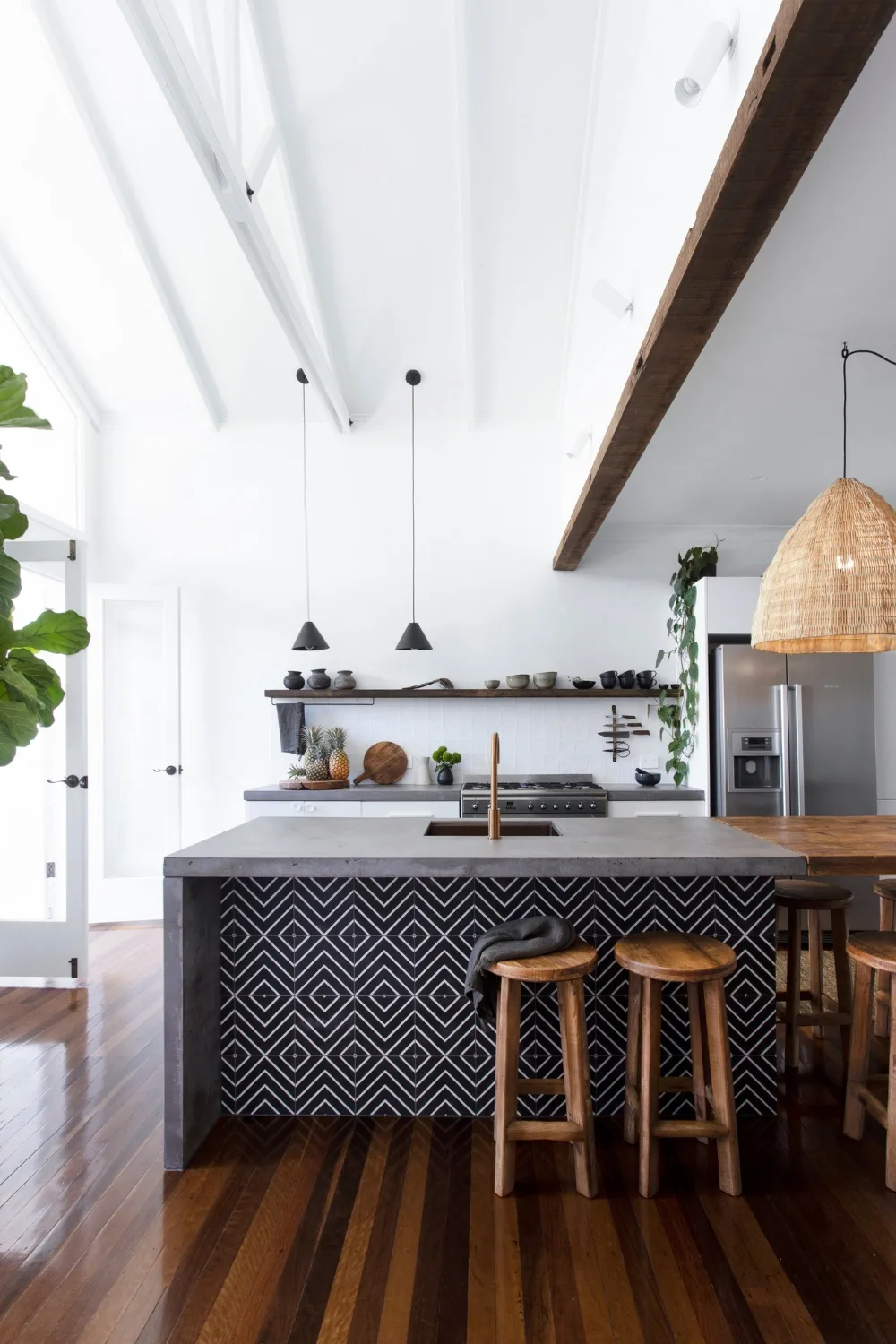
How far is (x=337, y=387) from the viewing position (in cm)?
523

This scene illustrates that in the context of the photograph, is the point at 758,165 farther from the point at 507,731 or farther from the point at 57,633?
the point at 507,731

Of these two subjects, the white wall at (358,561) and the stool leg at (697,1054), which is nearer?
the stool leg at (697,1054)

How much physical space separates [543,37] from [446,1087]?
13.8ft

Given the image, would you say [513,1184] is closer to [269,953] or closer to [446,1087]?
[446,1087]

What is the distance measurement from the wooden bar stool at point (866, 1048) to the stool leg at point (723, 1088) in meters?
0.45

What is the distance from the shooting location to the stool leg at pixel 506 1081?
2.26 metres

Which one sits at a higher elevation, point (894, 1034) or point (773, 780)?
point (773, 780)

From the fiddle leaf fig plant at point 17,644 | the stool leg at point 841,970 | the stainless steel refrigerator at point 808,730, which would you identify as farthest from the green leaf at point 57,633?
the stainless steel refrigerator at point 808,730

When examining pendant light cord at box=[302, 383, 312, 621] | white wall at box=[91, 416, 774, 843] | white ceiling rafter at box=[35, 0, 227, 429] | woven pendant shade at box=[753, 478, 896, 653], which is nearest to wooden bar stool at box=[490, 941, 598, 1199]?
woven pendant shade at box=[753, 478, 896, 653]

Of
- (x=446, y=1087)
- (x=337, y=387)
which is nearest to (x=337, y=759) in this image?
(x=337, y=387)

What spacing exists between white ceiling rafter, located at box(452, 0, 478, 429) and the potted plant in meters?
2.28

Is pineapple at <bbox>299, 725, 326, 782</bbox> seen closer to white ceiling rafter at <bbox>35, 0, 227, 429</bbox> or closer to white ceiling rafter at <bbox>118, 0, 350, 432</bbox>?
white ceiling rafter at <bbox>35, 0, 227, 429</bbox>

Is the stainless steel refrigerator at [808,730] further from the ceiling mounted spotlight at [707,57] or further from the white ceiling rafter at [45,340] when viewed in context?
the white ceiling rafter at [45,340]

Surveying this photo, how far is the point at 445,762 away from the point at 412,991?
2.76 m
